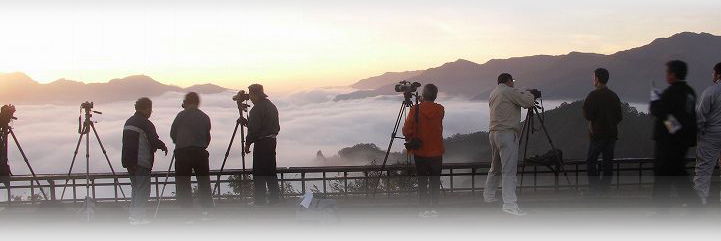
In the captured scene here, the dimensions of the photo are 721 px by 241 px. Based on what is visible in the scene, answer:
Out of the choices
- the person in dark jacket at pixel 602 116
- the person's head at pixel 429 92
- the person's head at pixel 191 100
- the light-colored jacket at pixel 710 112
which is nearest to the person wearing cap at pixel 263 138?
the person's head at pixel 191 100

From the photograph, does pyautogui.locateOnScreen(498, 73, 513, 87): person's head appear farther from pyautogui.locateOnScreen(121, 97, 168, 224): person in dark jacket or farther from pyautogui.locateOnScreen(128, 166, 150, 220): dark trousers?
pyautogui.locateOnScreen(128, 166, 150, 220): dark trousers

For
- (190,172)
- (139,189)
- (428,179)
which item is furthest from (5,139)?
(428,179)

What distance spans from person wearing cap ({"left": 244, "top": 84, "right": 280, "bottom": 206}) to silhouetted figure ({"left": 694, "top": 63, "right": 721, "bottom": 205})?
228 inches

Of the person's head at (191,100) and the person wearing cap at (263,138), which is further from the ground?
the person's head at (191,100)

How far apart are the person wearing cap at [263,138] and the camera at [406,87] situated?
184 cm

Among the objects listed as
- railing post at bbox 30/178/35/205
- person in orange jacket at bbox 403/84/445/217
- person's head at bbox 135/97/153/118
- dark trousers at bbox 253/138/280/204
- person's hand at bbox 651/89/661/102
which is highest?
person's hand at bbox 651/89/661/102

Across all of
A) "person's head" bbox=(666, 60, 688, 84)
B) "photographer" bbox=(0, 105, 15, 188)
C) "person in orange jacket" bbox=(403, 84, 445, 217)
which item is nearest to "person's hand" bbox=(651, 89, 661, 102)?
"person's head" bbox=(666, 60, 688, 84)

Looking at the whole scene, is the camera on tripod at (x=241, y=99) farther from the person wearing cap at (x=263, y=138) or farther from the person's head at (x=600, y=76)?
the person's head at (x=600, y=76)

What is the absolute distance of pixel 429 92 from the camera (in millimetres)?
11734

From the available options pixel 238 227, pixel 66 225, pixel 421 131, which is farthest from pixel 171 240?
pixel 421 131

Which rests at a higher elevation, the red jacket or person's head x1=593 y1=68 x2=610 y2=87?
person's head x1=593 y1=68 x2=610 y2=87

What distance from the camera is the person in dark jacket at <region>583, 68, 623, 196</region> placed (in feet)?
42.2

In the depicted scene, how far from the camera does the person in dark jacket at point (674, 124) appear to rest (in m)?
10.3

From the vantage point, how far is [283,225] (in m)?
11.8
